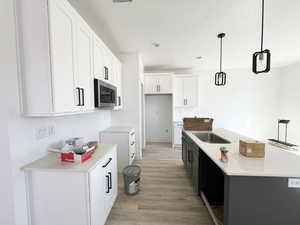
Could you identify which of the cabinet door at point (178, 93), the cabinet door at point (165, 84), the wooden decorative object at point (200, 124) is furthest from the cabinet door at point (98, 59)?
the cabinet door at point (178, 93)

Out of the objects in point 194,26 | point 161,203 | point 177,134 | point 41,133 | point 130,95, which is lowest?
point 161,203

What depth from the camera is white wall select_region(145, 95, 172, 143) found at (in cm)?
→ 531

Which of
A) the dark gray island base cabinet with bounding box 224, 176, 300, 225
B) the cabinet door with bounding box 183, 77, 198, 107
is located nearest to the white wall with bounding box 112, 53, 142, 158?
the cabinet door with bounding box 183, 77, 198, 107

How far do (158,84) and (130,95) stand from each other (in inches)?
55.9

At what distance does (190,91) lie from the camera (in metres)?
4.89

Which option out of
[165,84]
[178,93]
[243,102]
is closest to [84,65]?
[165,84]

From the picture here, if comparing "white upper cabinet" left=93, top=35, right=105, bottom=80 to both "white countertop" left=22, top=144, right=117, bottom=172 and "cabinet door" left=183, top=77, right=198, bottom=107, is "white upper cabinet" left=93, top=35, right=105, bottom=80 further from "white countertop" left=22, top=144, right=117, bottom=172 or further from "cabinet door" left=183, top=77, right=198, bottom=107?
"cabinet door" left=183, top=77, right=198, bottom=107

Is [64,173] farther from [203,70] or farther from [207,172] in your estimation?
[203,70]

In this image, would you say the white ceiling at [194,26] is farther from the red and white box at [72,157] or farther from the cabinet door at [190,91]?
the red and white box at [72,157]

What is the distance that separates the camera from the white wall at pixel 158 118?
5309mm

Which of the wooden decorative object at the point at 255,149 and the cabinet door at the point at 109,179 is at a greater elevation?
the wooden decorative object at the point at 255,149

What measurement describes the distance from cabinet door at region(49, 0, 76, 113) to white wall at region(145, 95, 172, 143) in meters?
3.92

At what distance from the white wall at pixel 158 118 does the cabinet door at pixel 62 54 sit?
3919 mm

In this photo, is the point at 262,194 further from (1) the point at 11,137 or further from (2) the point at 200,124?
(1) the point at 11,137
